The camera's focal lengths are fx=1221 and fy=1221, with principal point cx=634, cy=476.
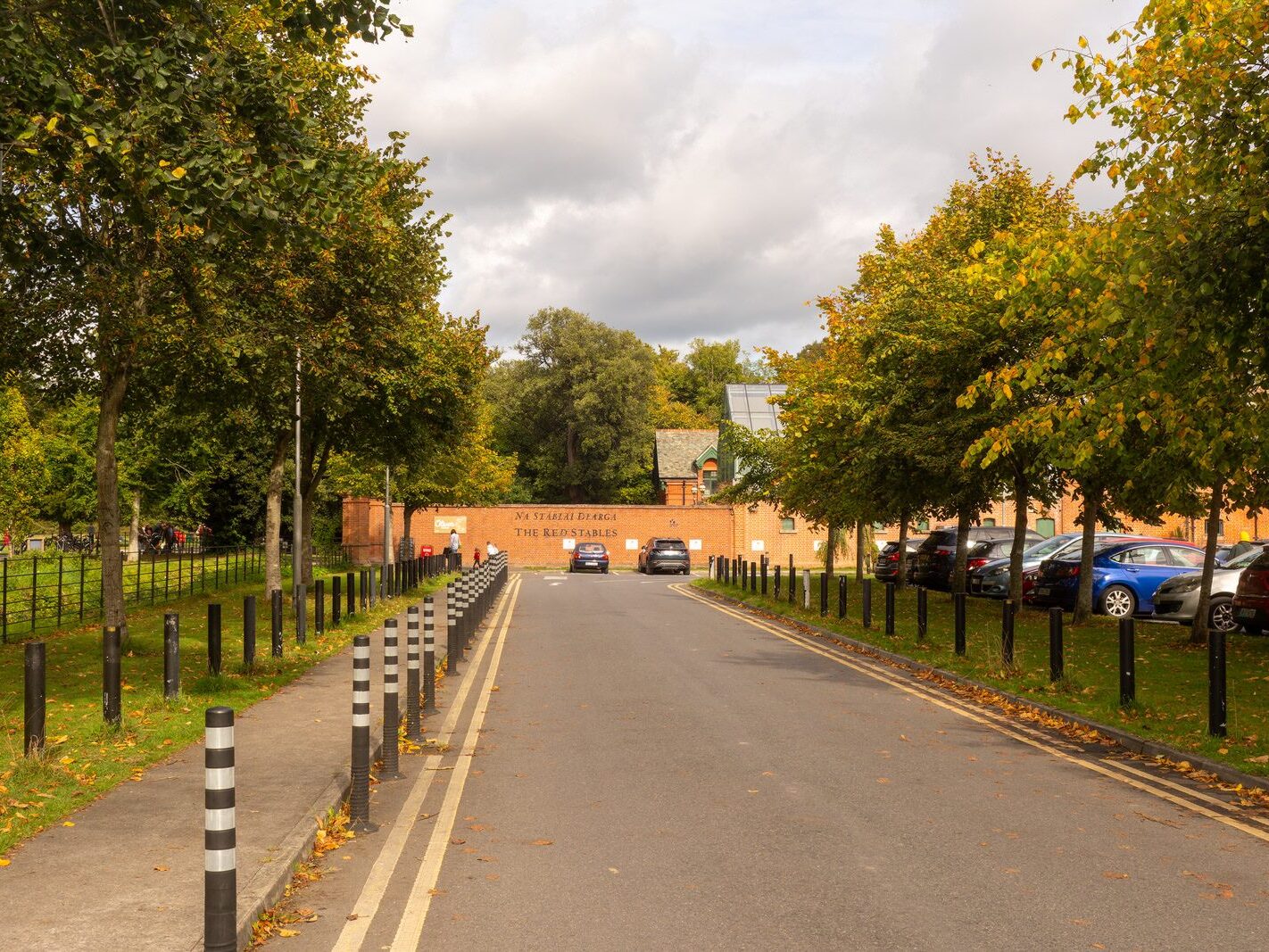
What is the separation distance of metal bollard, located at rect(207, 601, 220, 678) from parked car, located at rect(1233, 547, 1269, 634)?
45.1ft

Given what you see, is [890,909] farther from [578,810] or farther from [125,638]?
[125,638]

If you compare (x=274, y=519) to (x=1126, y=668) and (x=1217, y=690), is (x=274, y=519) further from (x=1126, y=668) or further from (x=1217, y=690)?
(x=1217, y=690)

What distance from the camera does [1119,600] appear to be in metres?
23.9

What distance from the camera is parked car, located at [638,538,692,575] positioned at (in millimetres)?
52531

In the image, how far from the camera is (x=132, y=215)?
1052cm

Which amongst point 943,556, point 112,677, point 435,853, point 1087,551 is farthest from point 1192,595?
point 435,853

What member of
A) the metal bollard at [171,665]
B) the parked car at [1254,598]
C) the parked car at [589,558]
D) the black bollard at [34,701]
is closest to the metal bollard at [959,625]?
the parked car at [1254,598]

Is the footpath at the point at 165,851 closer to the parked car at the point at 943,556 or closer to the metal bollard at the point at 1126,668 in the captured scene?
the metal bollard at the point at 1126,668

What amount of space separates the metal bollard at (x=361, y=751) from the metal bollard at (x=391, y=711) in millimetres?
1227

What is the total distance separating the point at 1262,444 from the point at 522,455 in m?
74.8

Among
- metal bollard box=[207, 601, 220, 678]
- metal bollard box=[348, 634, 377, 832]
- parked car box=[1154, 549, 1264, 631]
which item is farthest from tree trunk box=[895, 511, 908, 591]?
metal bollard box=[348, 634, 377, 832]

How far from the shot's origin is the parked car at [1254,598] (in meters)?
17.1

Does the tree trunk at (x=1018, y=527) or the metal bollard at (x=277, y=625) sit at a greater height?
the tree trunk at (x=1018, y=527)

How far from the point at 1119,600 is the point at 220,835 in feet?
73.1
